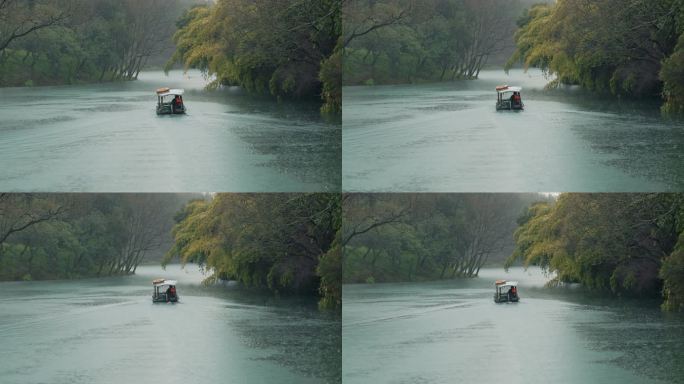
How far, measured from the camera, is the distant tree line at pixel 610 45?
17.3 meters

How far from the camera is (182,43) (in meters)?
17.5

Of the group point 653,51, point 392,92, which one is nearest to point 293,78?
point 392,92

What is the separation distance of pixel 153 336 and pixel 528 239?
147 inches

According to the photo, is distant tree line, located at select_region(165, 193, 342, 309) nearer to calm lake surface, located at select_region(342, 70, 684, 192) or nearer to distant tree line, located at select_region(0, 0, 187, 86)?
calm lake surface, located at select_region(342, 70, 684, 192)

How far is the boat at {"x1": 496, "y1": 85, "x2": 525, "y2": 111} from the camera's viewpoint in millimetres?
17359

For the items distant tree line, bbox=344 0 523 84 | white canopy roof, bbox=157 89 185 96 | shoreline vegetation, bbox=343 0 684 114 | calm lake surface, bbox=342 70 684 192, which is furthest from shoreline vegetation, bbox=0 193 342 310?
shoreline vegetation, bbox=343 0 684 114

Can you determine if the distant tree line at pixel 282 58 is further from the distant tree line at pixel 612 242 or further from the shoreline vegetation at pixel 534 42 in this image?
the distant tree line at pixel 612 242

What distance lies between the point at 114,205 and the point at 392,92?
9.58ft

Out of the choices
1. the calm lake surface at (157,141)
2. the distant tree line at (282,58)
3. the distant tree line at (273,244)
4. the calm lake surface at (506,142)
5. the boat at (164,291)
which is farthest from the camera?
the distant tree line at (282,58)

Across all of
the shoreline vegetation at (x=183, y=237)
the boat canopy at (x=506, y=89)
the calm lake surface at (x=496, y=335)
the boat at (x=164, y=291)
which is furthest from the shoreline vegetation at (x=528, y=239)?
the boat at (x=164, y=291)

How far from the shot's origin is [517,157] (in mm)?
17250

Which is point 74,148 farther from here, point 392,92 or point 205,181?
point 392,92

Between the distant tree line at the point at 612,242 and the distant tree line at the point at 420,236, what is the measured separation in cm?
28

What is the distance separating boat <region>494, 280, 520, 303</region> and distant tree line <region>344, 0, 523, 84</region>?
79.7 inches
